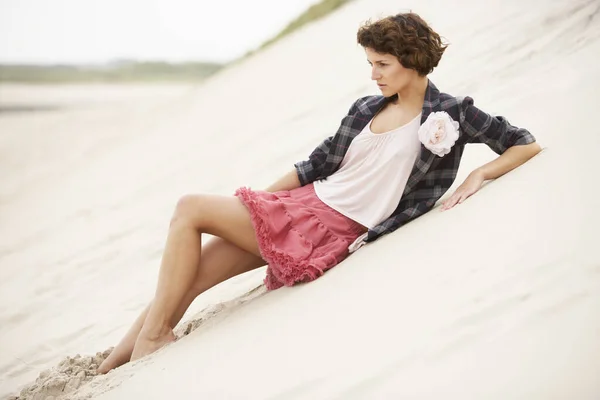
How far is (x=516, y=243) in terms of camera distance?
220 cm

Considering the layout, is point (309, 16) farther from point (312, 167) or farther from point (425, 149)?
point (425, 149)

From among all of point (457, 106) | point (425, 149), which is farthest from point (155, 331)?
point (457, 106)

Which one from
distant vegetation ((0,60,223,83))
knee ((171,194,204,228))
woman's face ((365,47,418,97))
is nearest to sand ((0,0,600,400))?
knee ((171,194,204,228))

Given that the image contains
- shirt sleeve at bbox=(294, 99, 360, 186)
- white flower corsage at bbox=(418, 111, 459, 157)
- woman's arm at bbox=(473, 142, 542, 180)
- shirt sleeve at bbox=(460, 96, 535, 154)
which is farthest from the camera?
shirt sleeve at bbox=(294, 99, 360, 186)

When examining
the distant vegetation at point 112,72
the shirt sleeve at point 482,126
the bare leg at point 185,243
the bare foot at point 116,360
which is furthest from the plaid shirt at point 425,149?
the distant vegetation at point 112,72

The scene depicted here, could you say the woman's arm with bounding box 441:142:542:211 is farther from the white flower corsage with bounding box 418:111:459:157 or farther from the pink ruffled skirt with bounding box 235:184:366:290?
the pink ruffled skirt with bounding box 235:184:366:290

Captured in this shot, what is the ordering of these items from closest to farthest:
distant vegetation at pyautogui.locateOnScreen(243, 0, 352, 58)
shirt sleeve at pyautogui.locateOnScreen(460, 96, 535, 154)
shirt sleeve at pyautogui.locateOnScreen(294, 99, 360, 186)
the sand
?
the sand < shirt sleeve at pyautogui.locateOnScreen(460, 96, 535, 154) < shirt sleeve at pyautogui.locateOnScreen(294, 99, 360, 186) < distant vegetation at pyautogui.locateOnScreen(243, 0, 352, 58)

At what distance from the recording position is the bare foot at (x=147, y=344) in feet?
9.29

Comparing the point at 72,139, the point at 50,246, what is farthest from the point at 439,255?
the point at 72,139

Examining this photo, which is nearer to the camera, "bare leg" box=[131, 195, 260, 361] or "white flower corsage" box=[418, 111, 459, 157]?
"white flower corsage" box=[418, 111, 459, 157]

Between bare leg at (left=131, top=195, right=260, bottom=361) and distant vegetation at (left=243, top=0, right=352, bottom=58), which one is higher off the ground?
distant vegetation at (left=243, top=0, right=352, bottom=58)

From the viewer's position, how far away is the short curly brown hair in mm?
2717

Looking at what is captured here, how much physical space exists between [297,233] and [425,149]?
2.14 ft

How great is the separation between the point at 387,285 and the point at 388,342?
390 mm
